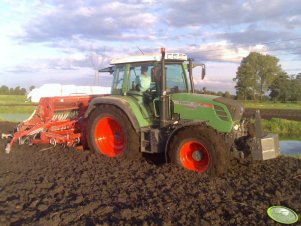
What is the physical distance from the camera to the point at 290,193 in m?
5.61

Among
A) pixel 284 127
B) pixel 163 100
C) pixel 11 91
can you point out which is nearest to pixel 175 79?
pixel 163 100

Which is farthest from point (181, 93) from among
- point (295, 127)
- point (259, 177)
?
point (295, 127)

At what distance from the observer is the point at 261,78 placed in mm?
60469

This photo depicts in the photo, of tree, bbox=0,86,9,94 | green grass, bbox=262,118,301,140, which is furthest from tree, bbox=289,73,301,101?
tree, bbox=0,86,9,94

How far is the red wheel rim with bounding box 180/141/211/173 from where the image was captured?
21.9ft

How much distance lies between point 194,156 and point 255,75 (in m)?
56.3

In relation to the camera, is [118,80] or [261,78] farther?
[261,78]

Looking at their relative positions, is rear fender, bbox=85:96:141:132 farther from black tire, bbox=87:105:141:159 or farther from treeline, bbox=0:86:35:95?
treeline, bbox=0:86:35:95

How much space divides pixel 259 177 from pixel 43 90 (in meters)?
32.7

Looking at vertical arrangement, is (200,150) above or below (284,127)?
above

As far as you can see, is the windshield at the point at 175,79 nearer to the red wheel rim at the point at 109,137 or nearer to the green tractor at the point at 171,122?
the green tractor at the point at 171,122

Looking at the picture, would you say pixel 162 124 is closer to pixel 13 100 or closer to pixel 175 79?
pixel 175 79
